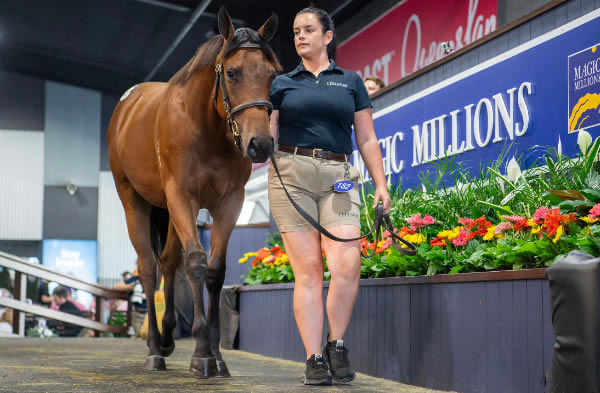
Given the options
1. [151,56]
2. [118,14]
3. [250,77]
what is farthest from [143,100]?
[151,56]

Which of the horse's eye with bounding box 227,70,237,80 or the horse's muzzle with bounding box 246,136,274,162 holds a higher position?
the horse's eye with bounding box 227,70,237,80

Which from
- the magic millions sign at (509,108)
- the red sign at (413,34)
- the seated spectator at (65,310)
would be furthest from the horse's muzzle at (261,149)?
the seated spectator at (65,310)

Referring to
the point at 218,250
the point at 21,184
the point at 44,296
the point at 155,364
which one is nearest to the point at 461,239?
the point at 218,250

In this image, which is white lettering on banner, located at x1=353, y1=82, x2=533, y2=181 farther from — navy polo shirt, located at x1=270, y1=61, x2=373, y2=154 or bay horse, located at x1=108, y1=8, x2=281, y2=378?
bay horse, located at x1=108, y1=8, x2=281, y2=378

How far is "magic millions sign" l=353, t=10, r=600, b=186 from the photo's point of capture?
3.77 m

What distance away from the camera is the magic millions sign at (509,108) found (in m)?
3.77

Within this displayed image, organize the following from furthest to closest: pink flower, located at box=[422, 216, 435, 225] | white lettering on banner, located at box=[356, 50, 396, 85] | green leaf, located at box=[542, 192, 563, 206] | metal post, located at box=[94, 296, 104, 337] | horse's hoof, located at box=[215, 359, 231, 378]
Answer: metal post, located at box=[94, 296, 104, 337] → white lettering on banner, located at box=[356, 50, 396, 85] → pink flower, located at box=[422, 216, 435, 225] → horse's hoof, located at box=[215, 359, 231, 378] → green leaf, located at box=[542, 192, 563, 206]

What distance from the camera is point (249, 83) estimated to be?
3443mm

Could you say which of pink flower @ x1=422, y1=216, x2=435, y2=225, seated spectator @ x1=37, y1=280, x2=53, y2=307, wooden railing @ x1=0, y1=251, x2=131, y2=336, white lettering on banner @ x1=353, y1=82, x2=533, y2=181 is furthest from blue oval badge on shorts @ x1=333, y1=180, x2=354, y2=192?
seated spectator @ x1=37, y1=280, x2=53, y2=307

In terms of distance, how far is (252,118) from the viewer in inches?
131

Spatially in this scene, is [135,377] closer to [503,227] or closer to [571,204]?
[503,227]

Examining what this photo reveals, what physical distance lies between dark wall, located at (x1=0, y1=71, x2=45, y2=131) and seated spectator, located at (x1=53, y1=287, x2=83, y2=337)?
34.7 ft

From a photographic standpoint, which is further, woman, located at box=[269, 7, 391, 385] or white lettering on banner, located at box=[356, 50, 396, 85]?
white lettering on banner, located at box=[356, 50, 396, 85]

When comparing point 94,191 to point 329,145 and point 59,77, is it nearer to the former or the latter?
point 59,77
